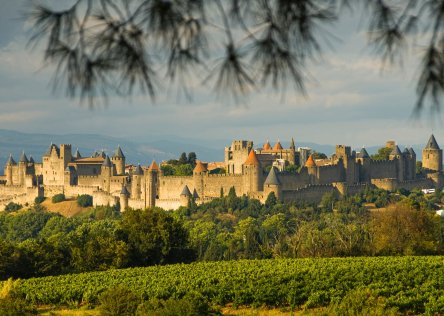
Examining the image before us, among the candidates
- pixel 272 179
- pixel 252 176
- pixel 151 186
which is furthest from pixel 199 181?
pixel 272 179

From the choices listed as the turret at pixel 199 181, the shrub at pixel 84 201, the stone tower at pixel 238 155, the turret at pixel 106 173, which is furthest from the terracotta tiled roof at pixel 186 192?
the shrub at pixel 84 201

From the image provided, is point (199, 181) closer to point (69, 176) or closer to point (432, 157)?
point (69, 176)

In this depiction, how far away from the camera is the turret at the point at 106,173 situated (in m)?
77.2

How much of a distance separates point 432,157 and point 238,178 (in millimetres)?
21807

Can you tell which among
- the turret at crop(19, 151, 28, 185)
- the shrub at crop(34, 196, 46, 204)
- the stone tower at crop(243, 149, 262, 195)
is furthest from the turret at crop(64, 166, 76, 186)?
the stone tower at crop(243, 149, 262, 195)

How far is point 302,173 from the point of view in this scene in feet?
227

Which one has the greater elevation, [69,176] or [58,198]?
[69,176]

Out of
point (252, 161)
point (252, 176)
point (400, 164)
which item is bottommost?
point (252, 176)

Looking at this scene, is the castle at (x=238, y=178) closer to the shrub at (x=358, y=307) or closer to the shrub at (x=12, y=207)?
the shrub at (x=12, y=207)

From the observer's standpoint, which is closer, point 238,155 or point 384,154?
point 238,155

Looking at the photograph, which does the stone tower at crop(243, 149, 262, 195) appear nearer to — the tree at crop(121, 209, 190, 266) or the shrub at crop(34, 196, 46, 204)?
the shrub at crop(34, 196, 46, 204)

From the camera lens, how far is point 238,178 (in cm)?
6831

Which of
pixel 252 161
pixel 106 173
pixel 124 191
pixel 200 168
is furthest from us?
pixel 106 173

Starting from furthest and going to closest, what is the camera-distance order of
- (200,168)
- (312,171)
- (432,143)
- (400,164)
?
(432,143)
(400,164)
(200,168)
(312,171)
